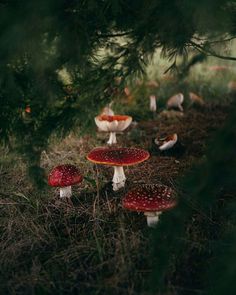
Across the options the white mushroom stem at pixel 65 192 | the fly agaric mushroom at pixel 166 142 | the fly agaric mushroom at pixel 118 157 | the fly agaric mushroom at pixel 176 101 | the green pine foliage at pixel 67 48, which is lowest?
the white mushroom stem at pixel 65 192

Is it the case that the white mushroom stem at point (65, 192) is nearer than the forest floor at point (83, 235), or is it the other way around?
the forest floor at point (83, 235)

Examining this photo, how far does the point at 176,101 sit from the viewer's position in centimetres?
549

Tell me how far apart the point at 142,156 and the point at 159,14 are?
1.32 metres

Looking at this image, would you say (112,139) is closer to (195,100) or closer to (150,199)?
(195,100)

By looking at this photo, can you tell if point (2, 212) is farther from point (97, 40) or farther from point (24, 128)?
point (97, 40)

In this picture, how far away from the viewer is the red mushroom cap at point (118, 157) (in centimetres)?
315

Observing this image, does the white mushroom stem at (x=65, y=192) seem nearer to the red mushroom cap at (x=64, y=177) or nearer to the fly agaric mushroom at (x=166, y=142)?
the red mushroom cap at (x=64, y=177)

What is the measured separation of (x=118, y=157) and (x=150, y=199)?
0.60 m

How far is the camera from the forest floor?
8.19 ft

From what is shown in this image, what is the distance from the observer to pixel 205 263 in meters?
2.59

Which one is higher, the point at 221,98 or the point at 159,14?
the point at 159,14

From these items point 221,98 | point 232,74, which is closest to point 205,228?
point 221,98

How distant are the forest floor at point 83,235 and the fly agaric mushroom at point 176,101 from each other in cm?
129

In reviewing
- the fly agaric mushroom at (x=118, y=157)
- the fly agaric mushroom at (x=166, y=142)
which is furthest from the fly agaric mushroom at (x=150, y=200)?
the fly agaric mushroom at (x=166, y=142)
